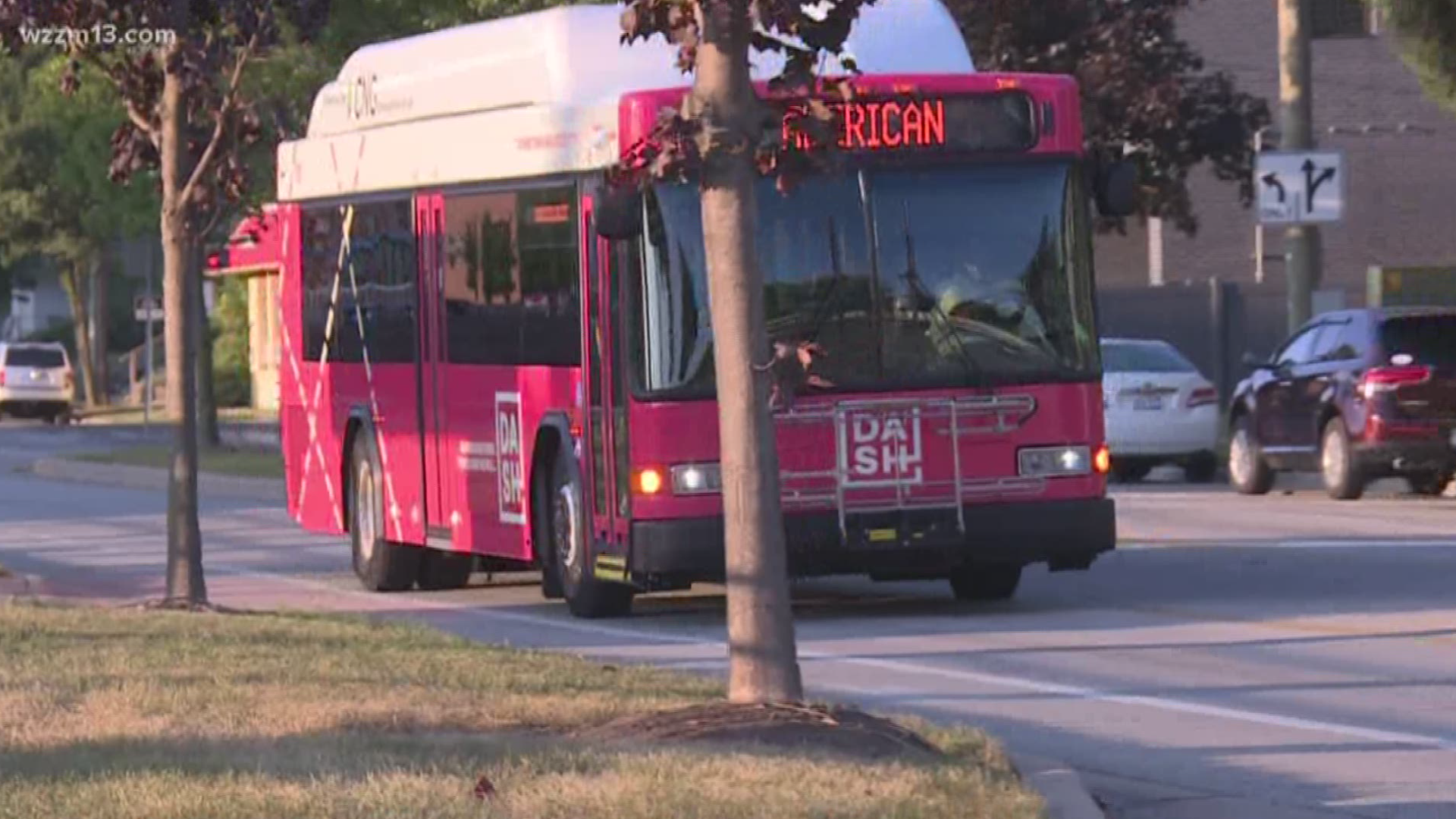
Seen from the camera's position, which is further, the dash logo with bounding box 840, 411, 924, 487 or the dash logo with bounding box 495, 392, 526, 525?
the dash logo with bounding box 495, 392, 526, 525

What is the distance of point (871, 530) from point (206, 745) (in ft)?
22.9

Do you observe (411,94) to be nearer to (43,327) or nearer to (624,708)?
(624,708)

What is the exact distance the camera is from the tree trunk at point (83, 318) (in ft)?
249

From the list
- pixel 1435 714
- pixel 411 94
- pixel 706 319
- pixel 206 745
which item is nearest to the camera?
→ pixel 206 745

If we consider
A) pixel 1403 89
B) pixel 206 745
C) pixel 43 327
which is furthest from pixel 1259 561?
pixel 43 327

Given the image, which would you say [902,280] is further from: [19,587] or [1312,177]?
[1312,177]

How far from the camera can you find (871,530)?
1728cm

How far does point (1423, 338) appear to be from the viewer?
2752 cm

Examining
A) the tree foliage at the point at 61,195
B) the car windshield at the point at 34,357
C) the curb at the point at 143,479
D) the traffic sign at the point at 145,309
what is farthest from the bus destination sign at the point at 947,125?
the car windshield at the point at 34,357

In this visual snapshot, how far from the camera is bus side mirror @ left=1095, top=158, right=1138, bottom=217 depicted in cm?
1738

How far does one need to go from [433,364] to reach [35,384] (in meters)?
51.4

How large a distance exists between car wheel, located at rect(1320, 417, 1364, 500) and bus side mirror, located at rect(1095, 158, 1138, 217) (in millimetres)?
11001

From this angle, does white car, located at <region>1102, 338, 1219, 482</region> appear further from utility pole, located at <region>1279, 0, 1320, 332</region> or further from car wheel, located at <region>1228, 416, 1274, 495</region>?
car wheel, located at <region>1228, 416, 1274, 495</region>

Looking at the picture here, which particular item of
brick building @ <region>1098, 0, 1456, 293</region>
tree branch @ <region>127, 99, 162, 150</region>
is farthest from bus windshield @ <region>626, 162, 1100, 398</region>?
brick building @ <region>1098, 0, 1456, 293</region>
